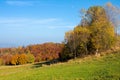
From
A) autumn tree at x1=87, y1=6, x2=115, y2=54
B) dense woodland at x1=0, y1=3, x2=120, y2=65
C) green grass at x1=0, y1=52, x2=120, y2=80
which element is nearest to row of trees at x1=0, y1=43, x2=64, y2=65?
dense woodland at x1=0, y1=3, x2=120, y2=65

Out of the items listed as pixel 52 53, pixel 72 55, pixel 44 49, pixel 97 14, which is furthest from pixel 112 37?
pixel 44 49

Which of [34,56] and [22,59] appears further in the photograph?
[34,56]

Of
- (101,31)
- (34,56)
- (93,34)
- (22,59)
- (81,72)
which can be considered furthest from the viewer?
(34,56)

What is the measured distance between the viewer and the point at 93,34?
4328cm

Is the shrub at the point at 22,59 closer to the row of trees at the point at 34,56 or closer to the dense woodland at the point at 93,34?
the row of trees at the point at 34,56

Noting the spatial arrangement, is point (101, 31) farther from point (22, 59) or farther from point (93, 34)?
point (22, 59)

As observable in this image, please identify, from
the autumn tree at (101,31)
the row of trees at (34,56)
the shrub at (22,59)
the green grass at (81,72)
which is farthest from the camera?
the row of trees at (34,56)

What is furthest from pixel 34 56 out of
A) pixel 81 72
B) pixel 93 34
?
pixel 81 72

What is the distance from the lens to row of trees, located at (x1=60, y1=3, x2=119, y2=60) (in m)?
41.6

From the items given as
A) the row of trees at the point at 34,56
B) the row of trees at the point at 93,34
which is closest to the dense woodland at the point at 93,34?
the row of trees at the point at 93,34

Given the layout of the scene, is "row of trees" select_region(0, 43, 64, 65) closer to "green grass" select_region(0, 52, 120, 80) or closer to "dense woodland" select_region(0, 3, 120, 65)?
"dense woodland" select_region(0, 3, 120, 65)

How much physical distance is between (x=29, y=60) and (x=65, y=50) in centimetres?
4983

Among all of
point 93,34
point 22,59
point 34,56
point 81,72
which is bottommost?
point 22,59

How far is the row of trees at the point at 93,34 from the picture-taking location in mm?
41594
